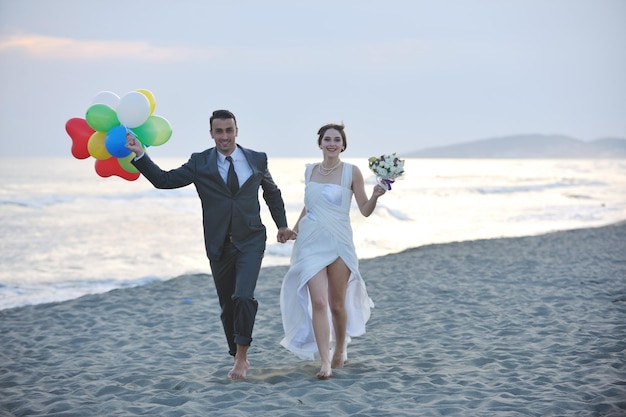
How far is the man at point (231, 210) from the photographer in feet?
18.0

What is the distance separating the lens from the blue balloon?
530cm

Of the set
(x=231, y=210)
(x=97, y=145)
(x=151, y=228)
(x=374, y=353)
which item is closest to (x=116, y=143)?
(x=97, y=145)

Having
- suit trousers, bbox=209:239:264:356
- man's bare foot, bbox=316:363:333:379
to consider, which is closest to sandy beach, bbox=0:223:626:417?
man's bare foot, bbox=316:363:333:379

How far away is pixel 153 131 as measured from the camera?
5598 mm

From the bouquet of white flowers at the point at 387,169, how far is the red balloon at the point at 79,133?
2.39 meters

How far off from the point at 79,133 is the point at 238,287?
1821 millimetres

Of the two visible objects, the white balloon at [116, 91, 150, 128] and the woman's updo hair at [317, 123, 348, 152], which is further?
the woman's updo hair at [317, 123, 348, 152]

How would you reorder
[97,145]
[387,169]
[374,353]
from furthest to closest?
1. [374,353]
2. [387,169]
3. [97,145]

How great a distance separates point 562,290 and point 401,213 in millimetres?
19900

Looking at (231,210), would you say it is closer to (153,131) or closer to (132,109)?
(153,131)

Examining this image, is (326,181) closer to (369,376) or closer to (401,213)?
(369,376)

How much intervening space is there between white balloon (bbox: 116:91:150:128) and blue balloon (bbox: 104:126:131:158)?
11cm

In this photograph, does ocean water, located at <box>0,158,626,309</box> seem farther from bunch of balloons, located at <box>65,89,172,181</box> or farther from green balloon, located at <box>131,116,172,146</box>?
green balloon, located at <box>131,116,172,146</box>

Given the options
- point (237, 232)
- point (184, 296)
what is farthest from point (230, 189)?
point (184, 296)
